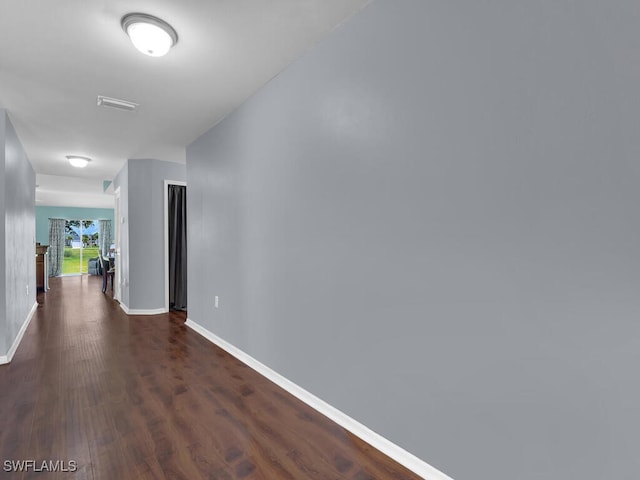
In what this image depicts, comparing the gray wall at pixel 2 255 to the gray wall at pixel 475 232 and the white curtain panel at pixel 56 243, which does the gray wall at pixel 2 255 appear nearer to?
the gray wall at pixel 475 232

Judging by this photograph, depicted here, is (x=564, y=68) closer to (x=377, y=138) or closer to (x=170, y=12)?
(x=377, y=138)

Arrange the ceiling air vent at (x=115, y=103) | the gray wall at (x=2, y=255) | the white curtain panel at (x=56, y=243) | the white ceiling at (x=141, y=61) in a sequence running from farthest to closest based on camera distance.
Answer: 1. the white curtain panel at (x=56, y=243)
2. the gray wall at (x=2, y=255)
3. the ceiling air vent at (x=115, y=103)
4. the white ceiling at (x=141, y=61)

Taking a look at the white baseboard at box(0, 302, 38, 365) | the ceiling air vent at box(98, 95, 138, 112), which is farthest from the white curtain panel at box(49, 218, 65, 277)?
the ceiling air vent at box(98, 95, 138, 112)

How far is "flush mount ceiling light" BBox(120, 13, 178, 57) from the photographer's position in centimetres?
195

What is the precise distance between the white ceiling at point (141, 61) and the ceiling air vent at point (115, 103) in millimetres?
64

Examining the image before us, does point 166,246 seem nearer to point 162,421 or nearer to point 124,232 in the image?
point 124,232

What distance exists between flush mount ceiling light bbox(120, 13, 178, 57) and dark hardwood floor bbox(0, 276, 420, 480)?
2.37 metres

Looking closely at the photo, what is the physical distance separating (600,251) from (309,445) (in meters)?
1.68

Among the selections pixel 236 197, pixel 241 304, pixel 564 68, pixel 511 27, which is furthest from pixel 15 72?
pixel 564 68

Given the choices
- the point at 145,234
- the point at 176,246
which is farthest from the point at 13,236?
the point at 176,246

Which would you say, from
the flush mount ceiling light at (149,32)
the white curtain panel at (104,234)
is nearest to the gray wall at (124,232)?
the flush mount ceiling light at (149,32)

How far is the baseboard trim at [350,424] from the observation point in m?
1.62

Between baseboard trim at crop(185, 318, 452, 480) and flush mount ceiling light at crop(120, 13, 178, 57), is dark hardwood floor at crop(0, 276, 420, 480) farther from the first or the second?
flush mount ceiling light at crop(120, 13, 178, 57)

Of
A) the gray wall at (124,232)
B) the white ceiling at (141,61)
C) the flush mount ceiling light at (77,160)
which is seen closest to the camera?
the white ceiling at (141,61)
